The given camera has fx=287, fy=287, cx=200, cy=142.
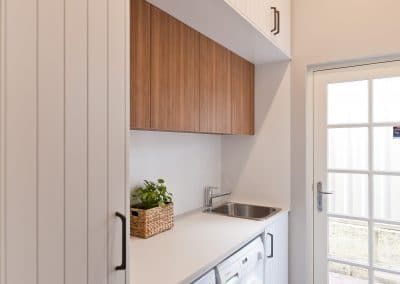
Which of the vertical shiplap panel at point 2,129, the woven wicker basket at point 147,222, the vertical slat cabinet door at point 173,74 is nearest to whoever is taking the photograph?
the vertical shiplap panel at point 2,129

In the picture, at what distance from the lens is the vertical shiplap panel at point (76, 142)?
0.71 m

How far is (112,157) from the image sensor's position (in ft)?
2.71

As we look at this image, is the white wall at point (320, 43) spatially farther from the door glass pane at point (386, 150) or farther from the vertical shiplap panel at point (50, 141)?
the vertical shiplap panel at point (50, 141)

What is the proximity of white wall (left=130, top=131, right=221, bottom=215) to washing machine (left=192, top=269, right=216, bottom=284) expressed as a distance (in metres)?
0.70

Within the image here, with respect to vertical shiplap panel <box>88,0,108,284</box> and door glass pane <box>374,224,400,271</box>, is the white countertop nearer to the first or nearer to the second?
vertical shiplap panel <box>88,0,108,284</box>

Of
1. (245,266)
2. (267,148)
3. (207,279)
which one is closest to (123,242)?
(207,279)

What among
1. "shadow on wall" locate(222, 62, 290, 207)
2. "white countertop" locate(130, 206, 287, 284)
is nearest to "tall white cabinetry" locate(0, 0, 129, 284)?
"white countertop" locate(130, 206, 287, 284)

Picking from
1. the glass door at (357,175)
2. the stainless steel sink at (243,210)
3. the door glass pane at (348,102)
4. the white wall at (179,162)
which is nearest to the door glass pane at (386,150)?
the glass door at (357,175)

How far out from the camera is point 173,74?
1509 mm

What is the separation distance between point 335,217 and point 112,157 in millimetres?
1973

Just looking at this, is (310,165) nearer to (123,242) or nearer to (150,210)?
(150,210)

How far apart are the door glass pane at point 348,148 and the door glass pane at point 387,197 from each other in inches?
5.7

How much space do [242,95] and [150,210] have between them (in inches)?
45.9

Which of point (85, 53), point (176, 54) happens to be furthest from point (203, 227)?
point (85, 53)
